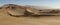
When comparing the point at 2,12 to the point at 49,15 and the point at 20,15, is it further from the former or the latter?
the point at 49,15

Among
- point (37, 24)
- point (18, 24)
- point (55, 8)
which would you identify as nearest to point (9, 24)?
point (18, 24)

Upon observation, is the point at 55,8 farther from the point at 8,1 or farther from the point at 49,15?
the point at 8,1

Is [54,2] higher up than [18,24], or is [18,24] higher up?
[54,2]

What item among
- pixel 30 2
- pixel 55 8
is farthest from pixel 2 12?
pixel 55 8

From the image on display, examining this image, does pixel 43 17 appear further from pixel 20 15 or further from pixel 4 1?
pixel 4 1

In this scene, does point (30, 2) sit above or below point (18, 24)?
above
